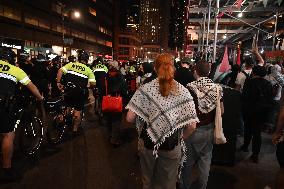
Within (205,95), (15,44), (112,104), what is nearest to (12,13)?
(15,44)

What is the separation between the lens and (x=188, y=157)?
14.3ft

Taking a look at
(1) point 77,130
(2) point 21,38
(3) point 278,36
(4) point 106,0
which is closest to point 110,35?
(4) point 106,0

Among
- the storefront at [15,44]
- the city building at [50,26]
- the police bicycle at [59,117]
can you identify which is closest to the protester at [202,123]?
the police bicycle at [59,117]

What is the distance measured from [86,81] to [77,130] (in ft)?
4.68

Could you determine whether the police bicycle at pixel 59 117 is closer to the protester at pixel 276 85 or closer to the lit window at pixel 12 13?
the protester at pixel 276 85

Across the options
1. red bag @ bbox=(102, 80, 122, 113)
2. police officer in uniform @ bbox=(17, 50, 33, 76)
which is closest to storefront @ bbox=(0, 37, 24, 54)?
police officer in uniform @ bbox=(17, 50, 33, 76)

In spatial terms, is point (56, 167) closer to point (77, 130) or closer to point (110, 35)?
point (77, 130)

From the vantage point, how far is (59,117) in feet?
26.0

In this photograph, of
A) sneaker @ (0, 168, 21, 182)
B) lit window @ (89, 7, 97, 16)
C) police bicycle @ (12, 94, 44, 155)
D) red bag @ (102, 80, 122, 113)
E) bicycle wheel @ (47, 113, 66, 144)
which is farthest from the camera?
lit window @ (89, 7, 97, 16)

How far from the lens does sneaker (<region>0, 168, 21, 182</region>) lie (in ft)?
17.5

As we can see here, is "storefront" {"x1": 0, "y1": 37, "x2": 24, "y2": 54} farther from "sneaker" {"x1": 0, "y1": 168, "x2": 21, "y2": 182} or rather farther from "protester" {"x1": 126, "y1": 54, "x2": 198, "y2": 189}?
"protester" {"x1": 126, "y1": 54, "x2": 198, "y2": 189}

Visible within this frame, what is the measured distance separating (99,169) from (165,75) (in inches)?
129

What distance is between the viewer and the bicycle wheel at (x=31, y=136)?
6.59 meters

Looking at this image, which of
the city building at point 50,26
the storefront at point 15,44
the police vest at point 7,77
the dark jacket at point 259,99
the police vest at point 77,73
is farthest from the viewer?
the city building at point 50,26
